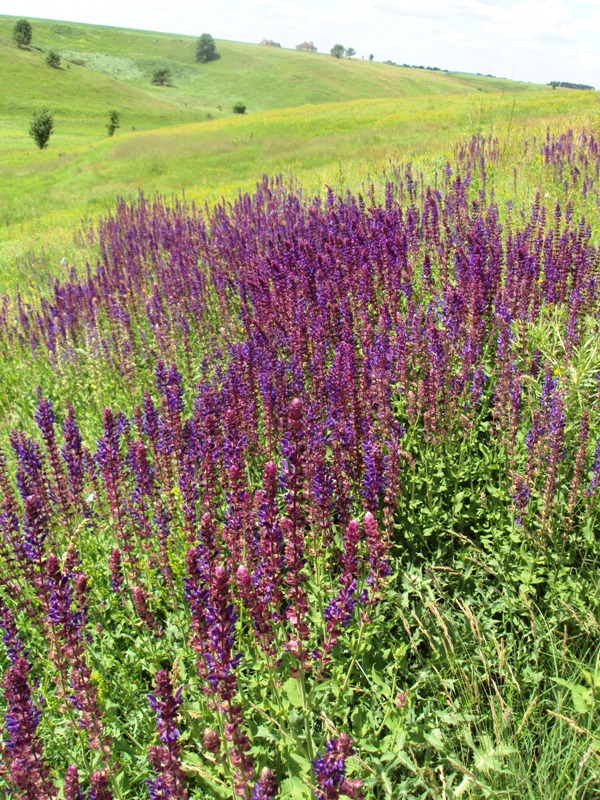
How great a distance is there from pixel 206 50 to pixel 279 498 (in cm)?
16667

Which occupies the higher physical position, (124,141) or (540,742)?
(124,141)

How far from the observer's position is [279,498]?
373 centimetres

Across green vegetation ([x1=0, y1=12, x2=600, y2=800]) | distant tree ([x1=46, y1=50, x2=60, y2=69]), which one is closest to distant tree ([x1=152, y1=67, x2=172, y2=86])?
distant tree ([x1=46, y1=50, x2=60, y2=69])

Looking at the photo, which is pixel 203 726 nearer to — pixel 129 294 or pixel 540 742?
pixel 540 742

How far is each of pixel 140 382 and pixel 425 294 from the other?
130 inches

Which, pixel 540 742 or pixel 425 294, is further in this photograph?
pixel 425 294

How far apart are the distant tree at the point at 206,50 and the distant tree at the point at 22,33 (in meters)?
Result: 41.6

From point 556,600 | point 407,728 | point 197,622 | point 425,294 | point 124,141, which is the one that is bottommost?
point 407,728

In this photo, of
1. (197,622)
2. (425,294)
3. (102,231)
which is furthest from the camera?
(102,231)

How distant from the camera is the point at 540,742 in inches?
86.1

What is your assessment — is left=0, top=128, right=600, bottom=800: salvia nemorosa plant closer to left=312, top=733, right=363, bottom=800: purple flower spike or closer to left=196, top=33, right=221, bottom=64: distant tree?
left=312, top=733, right=363, bottom=800: purple flower spike

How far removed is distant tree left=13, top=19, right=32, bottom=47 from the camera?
110000 millimetres

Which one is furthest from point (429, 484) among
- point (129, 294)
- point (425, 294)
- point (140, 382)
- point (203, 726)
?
point (129, 294)

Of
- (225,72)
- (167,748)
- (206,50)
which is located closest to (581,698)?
(167,748)
